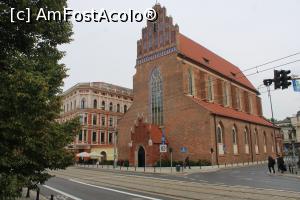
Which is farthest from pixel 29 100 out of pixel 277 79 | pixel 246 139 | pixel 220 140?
pixel 246 139

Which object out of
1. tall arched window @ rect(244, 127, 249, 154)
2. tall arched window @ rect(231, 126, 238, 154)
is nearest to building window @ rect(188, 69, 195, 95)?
tall arched window @ rect(231, 126, 238, 154)

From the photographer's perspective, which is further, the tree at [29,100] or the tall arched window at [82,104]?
the tall arched window at [82,104]

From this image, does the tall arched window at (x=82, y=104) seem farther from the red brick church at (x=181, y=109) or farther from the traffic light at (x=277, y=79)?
the traffic light at (x=277, y=79)

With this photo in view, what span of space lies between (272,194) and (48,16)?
1201 cm

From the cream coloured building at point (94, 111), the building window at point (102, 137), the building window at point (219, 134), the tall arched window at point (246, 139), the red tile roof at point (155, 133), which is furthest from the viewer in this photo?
the building window at point (102, 137)

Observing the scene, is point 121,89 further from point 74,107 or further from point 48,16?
point 48,16

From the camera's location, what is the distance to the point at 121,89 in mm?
72000

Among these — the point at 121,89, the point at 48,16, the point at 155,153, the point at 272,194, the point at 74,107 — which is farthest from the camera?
the point at 121,89

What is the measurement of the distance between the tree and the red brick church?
27319 millimetres

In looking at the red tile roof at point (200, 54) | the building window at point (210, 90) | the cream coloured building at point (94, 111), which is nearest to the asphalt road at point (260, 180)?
the red tile roof at point (200, 54)

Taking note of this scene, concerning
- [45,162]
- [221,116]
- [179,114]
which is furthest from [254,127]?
[45,162]

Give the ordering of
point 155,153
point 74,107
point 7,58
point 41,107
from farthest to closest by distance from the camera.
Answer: point 74,107 < point 155,153 < point 7,58 < point 41,107

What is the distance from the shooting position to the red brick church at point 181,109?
3838cm

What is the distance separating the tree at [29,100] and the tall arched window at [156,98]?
33.3 metres
